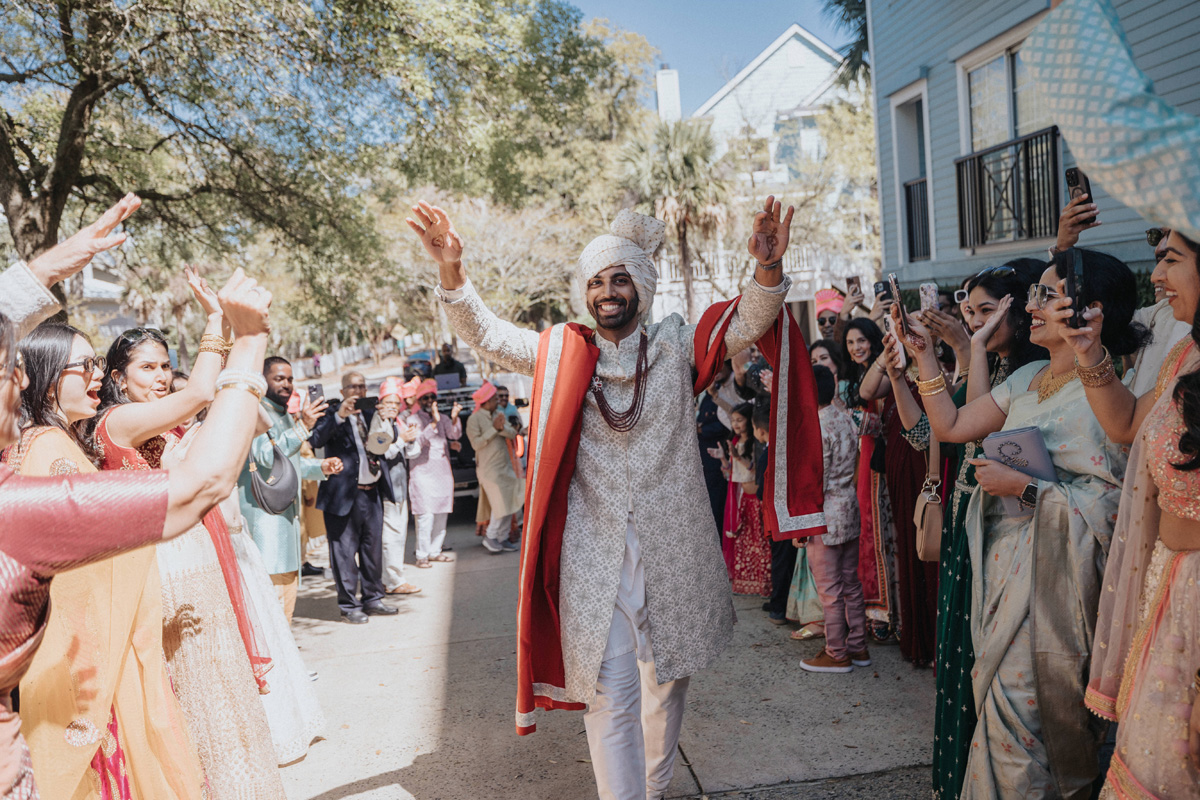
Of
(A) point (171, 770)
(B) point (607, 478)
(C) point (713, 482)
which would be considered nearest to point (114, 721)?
(A) point (171, 770)

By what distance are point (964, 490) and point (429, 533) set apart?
248 inches

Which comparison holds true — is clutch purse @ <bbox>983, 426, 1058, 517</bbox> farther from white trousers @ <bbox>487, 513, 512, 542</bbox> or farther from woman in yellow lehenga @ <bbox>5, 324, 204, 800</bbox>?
white trousers @ <bbox>487, 513, 512, 542</bbox>

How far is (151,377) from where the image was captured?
360 centimetres

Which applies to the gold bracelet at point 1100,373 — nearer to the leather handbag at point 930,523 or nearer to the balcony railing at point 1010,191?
the leather handbag at point 930,523

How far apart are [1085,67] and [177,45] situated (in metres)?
A: 8.63

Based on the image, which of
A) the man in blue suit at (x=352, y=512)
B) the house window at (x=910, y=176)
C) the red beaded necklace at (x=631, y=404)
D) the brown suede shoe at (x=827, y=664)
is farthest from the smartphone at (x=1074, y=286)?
the house window at (x=910, y=176)

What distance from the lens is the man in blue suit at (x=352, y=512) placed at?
694 cm

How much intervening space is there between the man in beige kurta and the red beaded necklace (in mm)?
5930

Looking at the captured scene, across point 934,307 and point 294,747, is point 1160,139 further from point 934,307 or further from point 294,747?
point 294,747

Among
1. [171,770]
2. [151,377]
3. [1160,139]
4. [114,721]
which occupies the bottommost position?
[171,770]

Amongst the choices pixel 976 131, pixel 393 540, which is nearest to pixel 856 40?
pixel 976 131

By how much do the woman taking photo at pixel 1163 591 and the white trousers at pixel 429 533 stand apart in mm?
7020

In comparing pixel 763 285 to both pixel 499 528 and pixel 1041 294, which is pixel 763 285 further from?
pixel 499 528

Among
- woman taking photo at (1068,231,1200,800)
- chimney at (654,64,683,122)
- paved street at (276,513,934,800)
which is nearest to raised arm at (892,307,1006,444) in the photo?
woman taking photo at (1068,231,1200,800)
